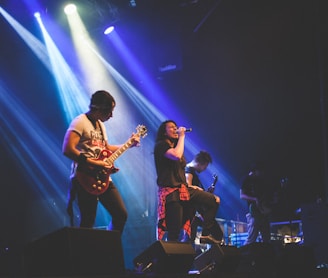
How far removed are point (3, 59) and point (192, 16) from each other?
428 centimetres

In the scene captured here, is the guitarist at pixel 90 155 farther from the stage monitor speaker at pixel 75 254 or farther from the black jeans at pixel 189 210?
the black jeans at pixel 189 210

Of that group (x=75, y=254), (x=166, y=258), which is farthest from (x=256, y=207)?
(x=75, y=254)

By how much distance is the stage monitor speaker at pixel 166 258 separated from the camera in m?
3.71

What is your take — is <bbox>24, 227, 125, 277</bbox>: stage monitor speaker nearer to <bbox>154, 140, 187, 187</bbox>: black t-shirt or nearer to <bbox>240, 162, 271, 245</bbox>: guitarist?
<bbox>154, 140, 187, 187</bbox>: black t-shirt

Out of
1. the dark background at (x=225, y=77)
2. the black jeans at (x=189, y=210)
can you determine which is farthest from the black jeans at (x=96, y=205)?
the dark background at (x=225, y=77)

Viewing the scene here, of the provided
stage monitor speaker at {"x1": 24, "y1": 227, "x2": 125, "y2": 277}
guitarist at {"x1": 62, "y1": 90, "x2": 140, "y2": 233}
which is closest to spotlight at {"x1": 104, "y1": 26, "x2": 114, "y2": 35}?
guitarist at {"x1": 62, "y1": 90, "x2": 140, "y2": 233}

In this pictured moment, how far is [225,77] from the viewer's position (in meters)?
10.8

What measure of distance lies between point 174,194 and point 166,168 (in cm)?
34

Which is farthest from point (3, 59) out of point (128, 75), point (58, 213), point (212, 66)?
point (212, 66)

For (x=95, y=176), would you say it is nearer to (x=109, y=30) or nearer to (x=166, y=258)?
(x=166, y=258)

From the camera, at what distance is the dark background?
891 centimetres

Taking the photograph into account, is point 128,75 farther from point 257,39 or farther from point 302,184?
point 302,184

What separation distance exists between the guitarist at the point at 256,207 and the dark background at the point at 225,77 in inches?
71.0

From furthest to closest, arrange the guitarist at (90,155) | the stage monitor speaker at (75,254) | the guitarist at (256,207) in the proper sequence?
the guitarist at (256,207) < the guitarist at (90,155) < the stage monitor speaker at (75,254)
